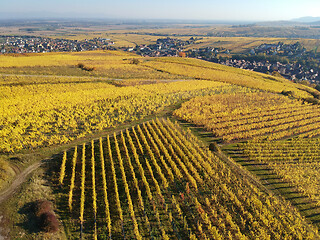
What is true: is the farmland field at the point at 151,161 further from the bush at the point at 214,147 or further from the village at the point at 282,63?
the village at the point at 282,63

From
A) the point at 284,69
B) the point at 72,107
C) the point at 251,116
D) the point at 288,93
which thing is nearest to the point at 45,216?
the point at 72,107

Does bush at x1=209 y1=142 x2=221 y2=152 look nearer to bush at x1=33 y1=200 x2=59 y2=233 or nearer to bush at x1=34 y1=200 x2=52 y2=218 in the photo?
bush at x1=33 y1=200 x2=59 y2=233

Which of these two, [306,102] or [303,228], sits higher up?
[306,102]

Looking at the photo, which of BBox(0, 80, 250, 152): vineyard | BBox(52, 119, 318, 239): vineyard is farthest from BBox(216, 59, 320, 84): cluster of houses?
BBox(52, 119, 318, 239): vineyard

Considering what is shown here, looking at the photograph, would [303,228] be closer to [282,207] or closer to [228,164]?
[282,207]

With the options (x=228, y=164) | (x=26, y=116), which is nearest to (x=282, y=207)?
(x=228, y=164)

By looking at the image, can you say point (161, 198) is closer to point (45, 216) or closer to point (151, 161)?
point (151, 161)
